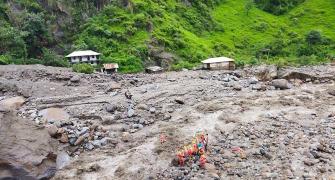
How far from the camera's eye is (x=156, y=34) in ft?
185

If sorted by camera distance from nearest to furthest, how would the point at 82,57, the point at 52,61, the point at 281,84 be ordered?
the point at 281,84
the point at 52,61
the point at 82,57

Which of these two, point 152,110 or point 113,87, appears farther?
point 113,87

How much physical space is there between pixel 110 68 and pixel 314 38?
110 ft

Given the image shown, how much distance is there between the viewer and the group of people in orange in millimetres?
20906

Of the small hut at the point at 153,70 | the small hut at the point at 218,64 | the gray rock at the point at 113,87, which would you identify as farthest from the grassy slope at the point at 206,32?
the gray rock at the point at 113,87

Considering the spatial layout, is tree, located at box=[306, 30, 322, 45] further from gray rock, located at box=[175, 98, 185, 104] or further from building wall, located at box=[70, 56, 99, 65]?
gray rock, located at box=[175, 98, 185, 104]

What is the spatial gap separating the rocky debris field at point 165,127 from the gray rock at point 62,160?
7cm

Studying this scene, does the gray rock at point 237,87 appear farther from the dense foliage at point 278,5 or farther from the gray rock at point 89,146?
the dense foliage at point 278,5

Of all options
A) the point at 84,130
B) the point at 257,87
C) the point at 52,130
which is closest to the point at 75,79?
the point at 84,130

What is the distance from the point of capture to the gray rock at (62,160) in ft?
72.9

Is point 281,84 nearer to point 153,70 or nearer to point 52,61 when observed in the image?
point 153,70

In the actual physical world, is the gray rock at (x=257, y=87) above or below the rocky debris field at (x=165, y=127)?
above

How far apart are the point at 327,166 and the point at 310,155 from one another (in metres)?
1.22

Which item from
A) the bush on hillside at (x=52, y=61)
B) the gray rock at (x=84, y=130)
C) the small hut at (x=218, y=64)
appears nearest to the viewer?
the gray rock at (x=84, y=130)
